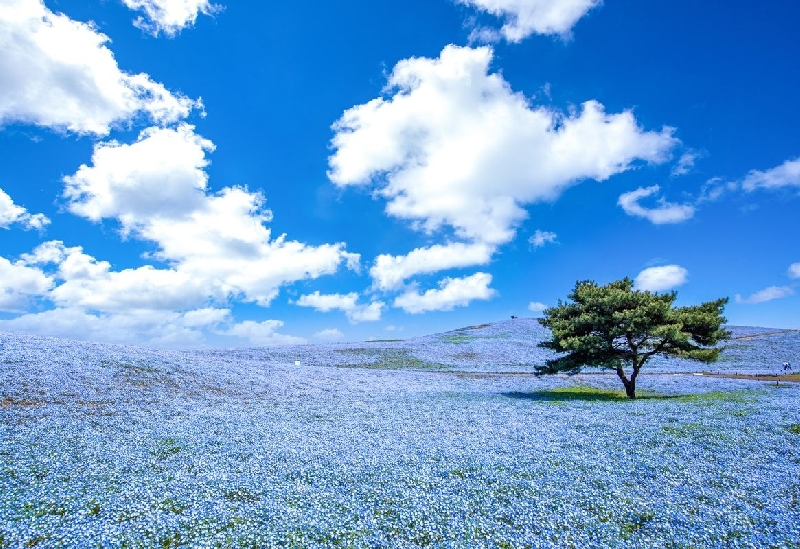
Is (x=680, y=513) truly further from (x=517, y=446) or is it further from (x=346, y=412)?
(x=346, y=412)

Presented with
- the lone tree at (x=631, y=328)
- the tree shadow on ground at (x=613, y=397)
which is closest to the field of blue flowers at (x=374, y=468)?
the tree shadow on ground at (x=613, y=397)

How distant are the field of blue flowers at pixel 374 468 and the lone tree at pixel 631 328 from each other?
3353mm

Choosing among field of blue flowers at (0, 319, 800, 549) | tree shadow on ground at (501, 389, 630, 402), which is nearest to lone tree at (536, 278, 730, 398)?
tree shadow on ground at (501, 389, 630, 402)

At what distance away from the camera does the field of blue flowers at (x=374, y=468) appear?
26.9 ft

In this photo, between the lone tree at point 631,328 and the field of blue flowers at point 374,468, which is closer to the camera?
the field of blue flowers at point 374,468

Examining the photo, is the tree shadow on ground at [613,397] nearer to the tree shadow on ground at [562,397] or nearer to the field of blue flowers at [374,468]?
the tree shadow on ground at [562,397]

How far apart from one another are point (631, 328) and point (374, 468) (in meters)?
20.4

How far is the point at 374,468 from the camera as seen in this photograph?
38.5 ft

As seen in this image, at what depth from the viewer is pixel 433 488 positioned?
33.9 ft

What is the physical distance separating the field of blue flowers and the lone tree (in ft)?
11.0

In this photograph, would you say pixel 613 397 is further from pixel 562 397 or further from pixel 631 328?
pixel 631 328

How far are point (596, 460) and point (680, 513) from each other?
11.3ft

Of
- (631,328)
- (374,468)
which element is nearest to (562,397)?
(631,328)

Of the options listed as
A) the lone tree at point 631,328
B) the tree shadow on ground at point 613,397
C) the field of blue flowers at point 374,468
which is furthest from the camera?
the lone tree at point 631,328
